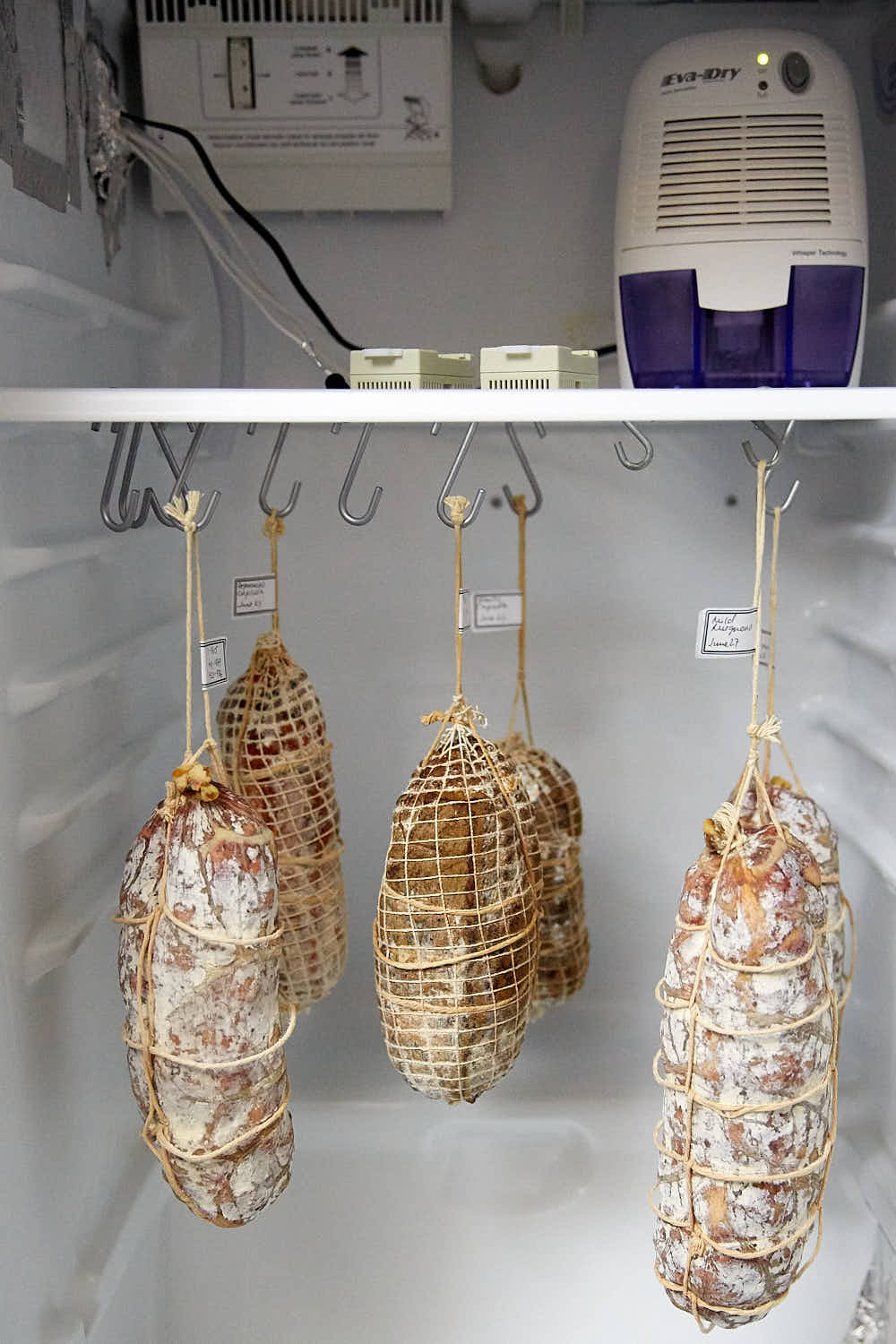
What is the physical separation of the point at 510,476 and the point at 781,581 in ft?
1.07

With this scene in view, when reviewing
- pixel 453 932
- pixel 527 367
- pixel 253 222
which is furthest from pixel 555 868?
pixel 253 222

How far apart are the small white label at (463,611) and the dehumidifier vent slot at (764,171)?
0.38m

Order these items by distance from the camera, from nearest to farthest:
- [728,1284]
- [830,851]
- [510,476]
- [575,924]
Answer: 1. [728,1284]
2. [830,851]
3. [575,924]
4. [510,476]

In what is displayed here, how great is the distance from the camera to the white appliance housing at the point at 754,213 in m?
1.03

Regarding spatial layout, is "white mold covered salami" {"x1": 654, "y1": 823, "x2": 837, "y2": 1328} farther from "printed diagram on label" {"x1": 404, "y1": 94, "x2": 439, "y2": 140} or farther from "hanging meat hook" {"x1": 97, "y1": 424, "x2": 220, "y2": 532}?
"printed diagram on label" {"x1": 404, "y1": 94, "x2": 439, "y2": 140}

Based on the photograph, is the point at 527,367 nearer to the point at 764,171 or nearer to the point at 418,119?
the point at 764,171

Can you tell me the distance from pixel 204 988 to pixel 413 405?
43cm

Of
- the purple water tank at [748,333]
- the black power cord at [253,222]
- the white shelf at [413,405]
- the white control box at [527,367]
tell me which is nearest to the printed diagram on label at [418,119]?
the black power cord at [253,222]

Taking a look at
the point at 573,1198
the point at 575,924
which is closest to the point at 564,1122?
the point at 573,1198

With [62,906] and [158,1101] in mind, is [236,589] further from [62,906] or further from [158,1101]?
[158,1101]

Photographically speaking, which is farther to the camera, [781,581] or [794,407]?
[781,581]

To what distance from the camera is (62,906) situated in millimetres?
1011

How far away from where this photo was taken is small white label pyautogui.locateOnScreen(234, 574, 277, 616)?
1033mm

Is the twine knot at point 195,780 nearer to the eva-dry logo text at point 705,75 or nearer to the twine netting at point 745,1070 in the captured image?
the twine netting at point 745,1070
